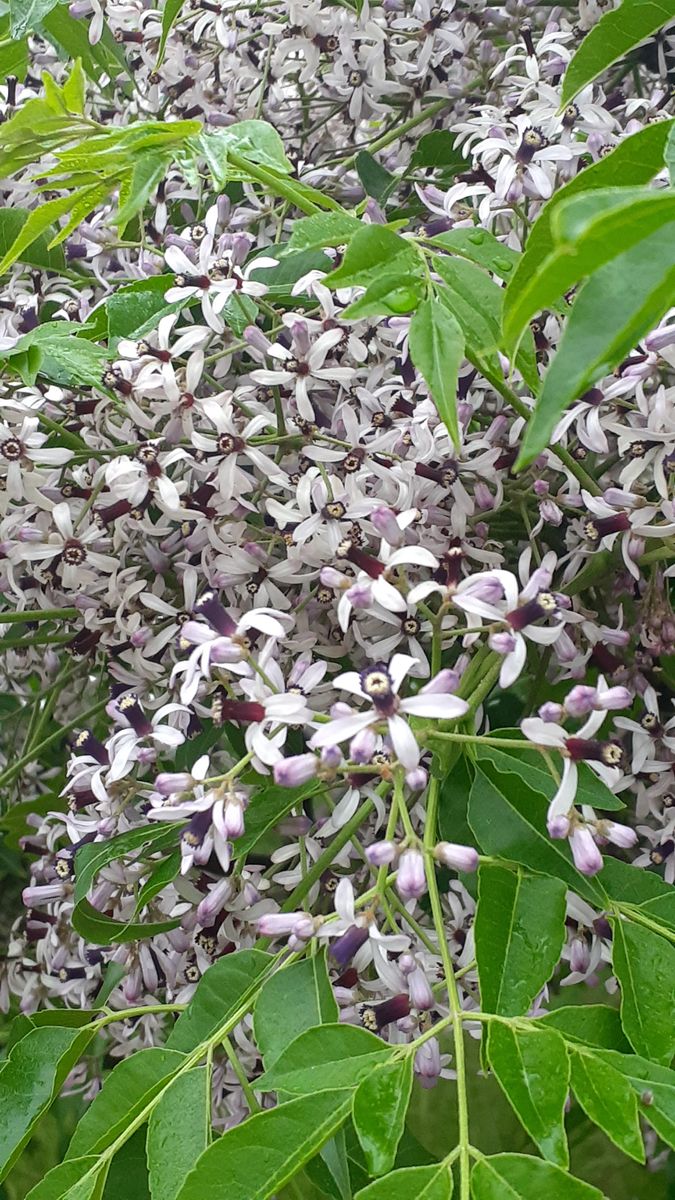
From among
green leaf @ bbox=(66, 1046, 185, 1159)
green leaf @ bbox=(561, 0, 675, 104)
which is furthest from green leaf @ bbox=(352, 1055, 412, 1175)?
green leaf @ bbox=(561, 0, 675, 104)

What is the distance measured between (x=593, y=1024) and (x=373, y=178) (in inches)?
19.4

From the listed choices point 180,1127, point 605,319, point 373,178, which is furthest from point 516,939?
point 373,178

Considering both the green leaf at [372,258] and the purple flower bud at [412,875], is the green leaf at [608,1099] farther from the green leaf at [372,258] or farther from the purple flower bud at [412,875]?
the green leaf at [372,258]

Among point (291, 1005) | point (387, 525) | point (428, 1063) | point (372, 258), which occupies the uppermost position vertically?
point (372, 258)

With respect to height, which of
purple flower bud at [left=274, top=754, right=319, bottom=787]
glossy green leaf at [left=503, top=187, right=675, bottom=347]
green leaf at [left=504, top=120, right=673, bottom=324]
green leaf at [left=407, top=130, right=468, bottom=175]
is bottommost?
purple flower bud at [left=274, top=754, right=319, bottom=787]

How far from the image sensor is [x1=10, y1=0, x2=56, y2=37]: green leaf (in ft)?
1.73

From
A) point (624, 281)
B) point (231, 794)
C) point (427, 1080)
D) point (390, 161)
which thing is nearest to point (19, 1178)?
point (427, 1080)

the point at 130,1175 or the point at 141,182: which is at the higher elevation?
the point at 141,182

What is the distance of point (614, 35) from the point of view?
428 millimetres

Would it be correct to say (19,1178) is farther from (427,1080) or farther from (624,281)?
(624,281)

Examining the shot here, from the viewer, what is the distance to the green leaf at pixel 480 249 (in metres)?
0.43

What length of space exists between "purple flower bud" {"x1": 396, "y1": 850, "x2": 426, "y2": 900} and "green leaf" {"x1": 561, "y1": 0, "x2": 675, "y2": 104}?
0.28m

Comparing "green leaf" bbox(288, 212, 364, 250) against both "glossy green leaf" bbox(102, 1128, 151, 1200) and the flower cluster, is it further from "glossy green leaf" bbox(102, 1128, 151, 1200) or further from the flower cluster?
"glossy green leaf" bbox(102, 1128, 151, 1200)

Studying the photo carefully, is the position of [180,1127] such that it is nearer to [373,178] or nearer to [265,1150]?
[265,1150]
